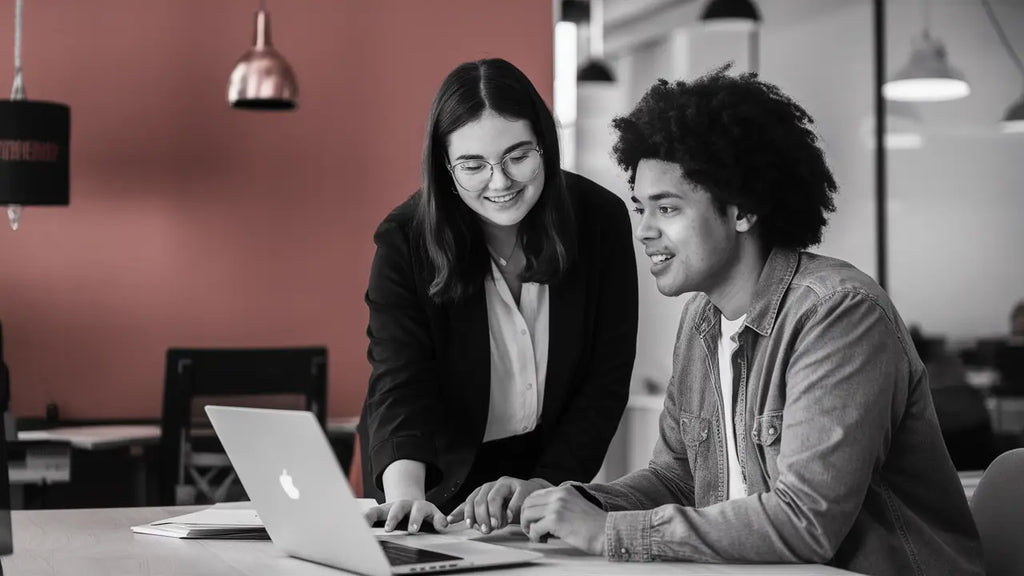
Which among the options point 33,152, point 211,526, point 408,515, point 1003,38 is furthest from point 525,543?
point 1003,38

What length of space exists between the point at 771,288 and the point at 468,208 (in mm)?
605

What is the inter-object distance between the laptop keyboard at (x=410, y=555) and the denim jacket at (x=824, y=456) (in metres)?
0.20

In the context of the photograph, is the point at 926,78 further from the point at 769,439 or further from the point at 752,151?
the point at 769,439

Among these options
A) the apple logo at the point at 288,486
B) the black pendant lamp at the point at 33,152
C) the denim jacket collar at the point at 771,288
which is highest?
the black pendant lamp at the point at 33,152

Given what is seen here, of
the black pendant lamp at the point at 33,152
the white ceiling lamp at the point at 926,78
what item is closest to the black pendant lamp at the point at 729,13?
the white ceiling lamp at the point at 926,78

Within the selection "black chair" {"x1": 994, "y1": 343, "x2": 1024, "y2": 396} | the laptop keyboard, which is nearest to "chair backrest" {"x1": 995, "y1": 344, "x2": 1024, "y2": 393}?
"black chair" {"x1": 994, "y1": 343, "x2": 1024, "y2": 396}

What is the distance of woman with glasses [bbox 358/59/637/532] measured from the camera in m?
1.95

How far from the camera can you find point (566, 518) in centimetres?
151

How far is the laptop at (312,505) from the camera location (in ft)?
4.29

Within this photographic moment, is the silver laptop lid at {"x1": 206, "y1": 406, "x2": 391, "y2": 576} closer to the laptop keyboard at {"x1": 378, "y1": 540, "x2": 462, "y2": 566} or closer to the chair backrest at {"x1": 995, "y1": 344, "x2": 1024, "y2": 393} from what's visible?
the laptop keyboard at {"x1": 378, "y1": 540, "x2": 462, "y2": 566}

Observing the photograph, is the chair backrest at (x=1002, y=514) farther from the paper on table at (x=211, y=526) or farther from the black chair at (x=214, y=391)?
the black chair at (x=214, y=391)

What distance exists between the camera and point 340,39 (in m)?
5.41

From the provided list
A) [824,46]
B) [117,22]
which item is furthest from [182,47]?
[824,46]

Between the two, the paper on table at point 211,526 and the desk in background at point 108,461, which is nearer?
the paper on table at point 211,526
